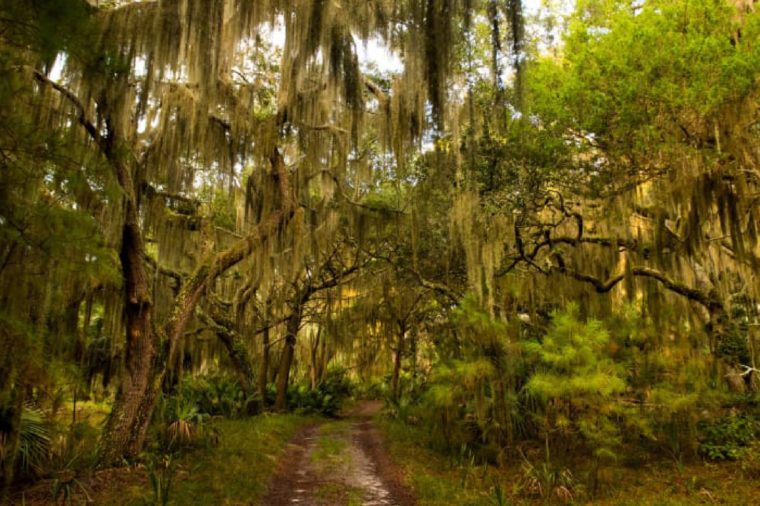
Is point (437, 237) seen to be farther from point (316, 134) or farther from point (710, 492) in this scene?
point (710, 492)

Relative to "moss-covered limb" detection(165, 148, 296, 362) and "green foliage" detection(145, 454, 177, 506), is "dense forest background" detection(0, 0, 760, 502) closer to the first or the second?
"moss-covered limb" detection(165, 148, 296, 362)

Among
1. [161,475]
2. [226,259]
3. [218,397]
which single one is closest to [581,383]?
[161,475]

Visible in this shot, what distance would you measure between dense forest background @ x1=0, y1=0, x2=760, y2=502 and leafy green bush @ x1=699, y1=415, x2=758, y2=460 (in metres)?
0.03

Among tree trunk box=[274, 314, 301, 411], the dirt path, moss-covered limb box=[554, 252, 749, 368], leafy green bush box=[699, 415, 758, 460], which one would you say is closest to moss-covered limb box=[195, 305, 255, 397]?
tree trunk box=[274, 314, 301, 411]

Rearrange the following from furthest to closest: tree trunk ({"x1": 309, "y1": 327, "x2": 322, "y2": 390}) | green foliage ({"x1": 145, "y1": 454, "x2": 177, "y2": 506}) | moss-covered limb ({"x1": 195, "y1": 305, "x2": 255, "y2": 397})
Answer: tree trunk ({"x1": 309, "y1": 327, "x2": 322, "y2": 390}) < moss-covered limb ({"x1": 195, "y1": 305, "x2": 255, "y2": 397}) < green foliage ({"x1": 145, "y1": 454, "x2": 177, "y2": 506})

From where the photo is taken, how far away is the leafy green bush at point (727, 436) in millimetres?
7827

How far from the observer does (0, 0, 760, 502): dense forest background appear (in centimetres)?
612

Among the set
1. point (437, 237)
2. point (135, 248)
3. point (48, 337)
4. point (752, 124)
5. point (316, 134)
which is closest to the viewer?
point (48, 337)

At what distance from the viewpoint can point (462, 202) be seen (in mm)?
8609

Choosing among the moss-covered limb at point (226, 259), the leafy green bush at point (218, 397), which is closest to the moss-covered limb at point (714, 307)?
the moss-covered limb at point (226, 259)

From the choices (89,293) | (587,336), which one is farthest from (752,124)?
(89,293)

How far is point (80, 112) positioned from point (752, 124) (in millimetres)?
9282

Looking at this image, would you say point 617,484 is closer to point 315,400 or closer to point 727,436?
point 727,436

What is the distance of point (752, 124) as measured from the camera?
7.18 metres
